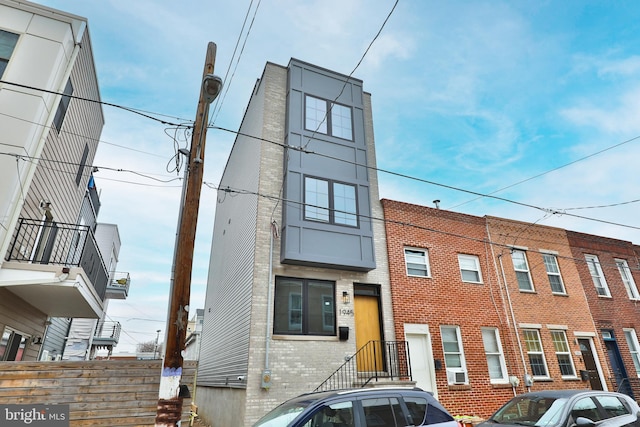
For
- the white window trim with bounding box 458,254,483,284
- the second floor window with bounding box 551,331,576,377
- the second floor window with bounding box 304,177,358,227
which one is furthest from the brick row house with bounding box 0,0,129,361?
the second floor window with bounding box 551,331,576,377

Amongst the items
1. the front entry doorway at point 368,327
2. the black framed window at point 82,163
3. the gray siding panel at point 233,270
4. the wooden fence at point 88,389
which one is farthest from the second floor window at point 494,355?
the black framed window at point 82,163

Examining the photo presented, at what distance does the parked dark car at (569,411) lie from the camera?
6.06 meters

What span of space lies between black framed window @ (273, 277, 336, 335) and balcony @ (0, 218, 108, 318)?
476 cm

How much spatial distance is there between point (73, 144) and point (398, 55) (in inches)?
379

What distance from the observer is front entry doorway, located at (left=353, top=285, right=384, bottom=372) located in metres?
10.2

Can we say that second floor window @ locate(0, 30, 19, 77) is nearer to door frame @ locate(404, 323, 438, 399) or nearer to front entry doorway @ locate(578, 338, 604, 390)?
door frame @ locate(404, 323, 438, 399)

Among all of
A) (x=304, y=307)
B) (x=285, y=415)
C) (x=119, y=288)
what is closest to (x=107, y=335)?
(x=119, y=288)

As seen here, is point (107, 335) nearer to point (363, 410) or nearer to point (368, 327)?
point (368, 327)

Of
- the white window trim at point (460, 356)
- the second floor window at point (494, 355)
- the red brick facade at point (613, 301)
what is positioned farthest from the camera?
the red brick facade at point (613, 301)

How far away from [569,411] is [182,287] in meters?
6.67

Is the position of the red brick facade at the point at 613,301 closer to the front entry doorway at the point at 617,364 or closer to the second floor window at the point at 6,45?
the front entry doorway at the point at 617,364

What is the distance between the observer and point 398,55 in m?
9.00

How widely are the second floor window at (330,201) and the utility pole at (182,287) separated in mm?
5450

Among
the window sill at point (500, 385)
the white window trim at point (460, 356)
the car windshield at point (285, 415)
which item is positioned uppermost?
the white window trim at point (460, 356)
